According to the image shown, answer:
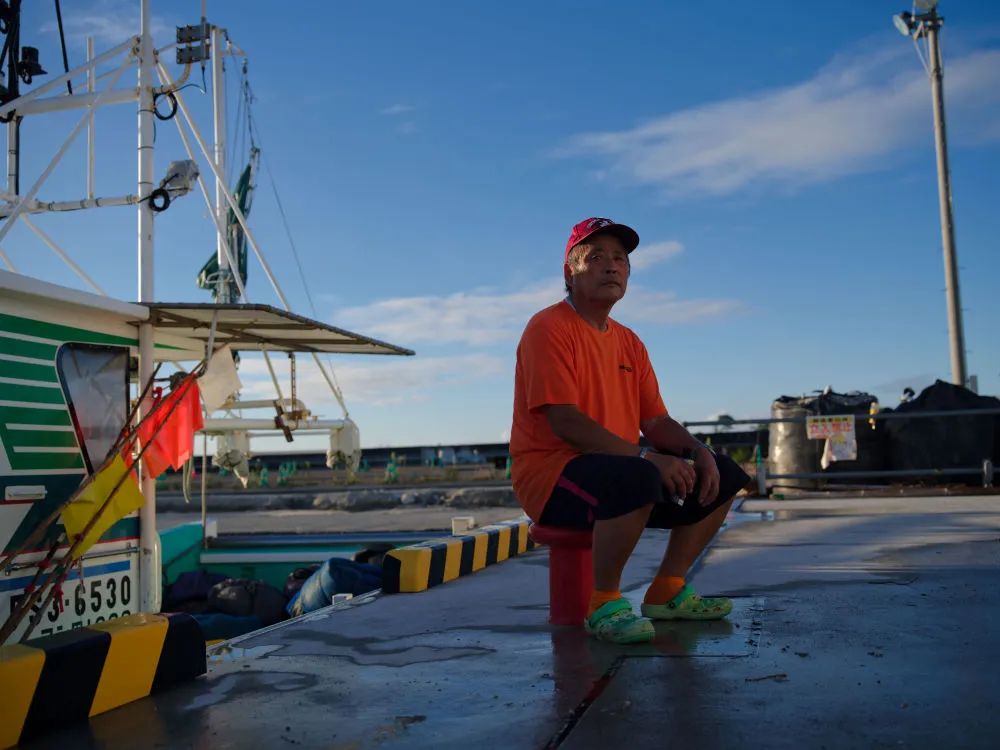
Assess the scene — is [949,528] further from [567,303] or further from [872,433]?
[872,433]

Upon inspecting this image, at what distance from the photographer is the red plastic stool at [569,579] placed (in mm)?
3793

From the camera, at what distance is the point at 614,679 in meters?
2.80

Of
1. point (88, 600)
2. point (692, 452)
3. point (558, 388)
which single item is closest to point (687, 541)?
point (692, 452)

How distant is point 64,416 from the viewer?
17.9 feet

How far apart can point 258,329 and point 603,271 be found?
3.85 m

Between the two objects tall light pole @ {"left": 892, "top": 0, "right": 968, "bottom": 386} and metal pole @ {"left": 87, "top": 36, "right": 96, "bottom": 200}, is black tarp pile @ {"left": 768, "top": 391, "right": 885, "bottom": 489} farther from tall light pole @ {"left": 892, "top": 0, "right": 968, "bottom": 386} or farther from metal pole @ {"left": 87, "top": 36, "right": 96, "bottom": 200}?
metal pole @ {"left": 87, "top": 36, "right": 96, "bottom": 200}

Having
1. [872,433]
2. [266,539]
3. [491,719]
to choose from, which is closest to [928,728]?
[491,719]

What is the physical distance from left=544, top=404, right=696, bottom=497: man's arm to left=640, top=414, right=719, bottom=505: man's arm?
0.49 feet

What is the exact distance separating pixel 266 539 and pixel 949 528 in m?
8.25

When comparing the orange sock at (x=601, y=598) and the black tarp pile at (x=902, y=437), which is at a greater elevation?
the black tarp pile at (x=902, y=437)

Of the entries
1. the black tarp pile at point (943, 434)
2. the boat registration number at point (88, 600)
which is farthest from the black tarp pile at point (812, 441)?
the boat registration number at point (88, 600)

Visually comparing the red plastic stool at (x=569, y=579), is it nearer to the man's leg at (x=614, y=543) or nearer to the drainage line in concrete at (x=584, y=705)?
the man's leg at (x=614, y=543)

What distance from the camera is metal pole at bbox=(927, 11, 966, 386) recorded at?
1892 cm

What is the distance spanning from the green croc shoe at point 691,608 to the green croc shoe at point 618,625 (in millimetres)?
336
